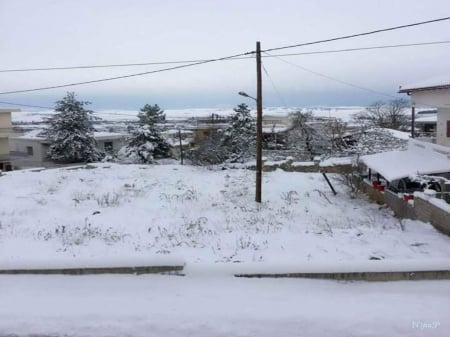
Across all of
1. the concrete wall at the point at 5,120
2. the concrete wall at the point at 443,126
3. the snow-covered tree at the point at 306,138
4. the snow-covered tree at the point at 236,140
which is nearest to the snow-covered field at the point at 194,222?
the concrete wall at the point at 443,126

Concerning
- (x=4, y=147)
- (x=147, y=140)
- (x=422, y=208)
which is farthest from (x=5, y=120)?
(x=422, y=208)

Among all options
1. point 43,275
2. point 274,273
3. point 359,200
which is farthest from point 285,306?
point 359,200

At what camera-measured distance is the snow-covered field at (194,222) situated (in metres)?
7.98

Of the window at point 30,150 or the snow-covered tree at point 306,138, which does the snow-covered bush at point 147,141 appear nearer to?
the window at point 30,150

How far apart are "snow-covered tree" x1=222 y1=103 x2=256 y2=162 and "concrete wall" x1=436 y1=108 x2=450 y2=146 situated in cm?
2114

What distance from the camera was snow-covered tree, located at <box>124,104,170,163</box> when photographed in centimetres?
3834

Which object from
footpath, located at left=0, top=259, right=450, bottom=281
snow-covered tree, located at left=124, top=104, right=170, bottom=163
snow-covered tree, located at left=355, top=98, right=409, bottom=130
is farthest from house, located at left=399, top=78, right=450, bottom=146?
snow-covered tree, located at left=355, top=98, right=409, bottom=130

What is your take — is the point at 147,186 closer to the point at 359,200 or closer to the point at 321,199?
the point at 321,199

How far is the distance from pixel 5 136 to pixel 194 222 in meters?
36.6

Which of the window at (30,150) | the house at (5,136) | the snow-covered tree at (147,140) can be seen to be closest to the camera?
the snow-covered tree at (147,140)

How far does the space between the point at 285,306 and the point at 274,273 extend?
0.90 meters

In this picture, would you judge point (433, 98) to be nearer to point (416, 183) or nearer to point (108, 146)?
point (416, 183)

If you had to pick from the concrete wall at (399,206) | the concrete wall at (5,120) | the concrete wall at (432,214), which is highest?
the concrete wall at (5,120)

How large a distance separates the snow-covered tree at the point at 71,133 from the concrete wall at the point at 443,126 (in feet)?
99.6
